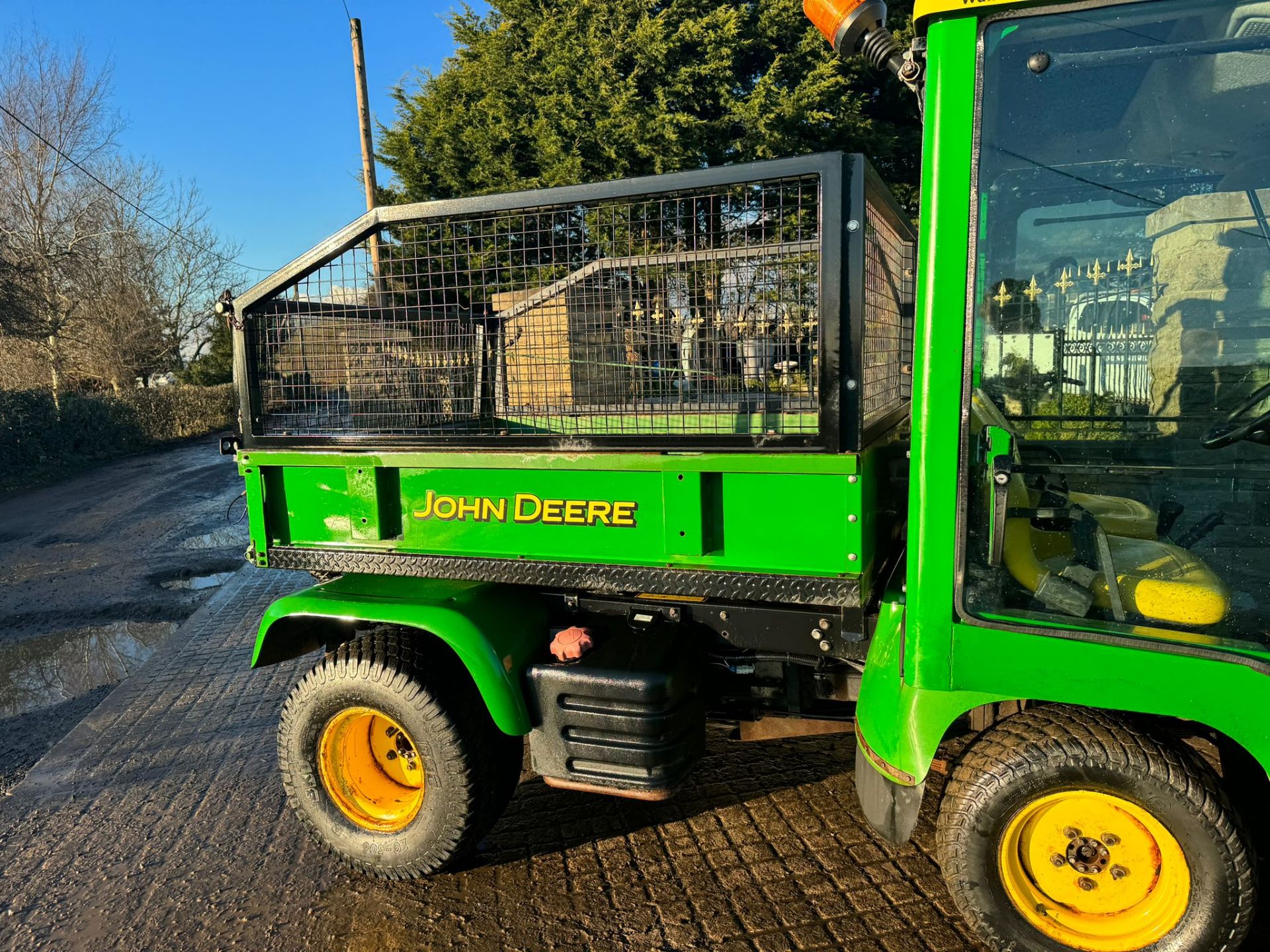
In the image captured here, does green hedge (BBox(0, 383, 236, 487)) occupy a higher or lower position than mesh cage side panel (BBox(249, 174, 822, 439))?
lower

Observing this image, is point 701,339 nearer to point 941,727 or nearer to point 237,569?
point 941,727

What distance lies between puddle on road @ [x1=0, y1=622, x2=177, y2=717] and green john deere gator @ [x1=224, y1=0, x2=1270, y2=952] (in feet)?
9.87

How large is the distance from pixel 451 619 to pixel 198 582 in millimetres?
5867

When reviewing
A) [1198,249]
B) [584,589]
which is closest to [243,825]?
[584,589]

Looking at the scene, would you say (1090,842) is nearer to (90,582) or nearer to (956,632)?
(956,632)

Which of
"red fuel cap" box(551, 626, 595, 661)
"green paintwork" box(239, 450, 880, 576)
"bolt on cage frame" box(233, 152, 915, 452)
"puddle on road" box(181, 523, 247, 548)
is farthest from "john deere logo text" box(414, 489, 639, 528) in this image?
"puddle on road" box(181, 523, 247, 548)

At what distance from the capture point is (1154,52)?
1.81 metres

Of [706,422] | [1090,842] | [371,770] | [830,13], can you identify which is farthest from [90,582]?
[1090,842]

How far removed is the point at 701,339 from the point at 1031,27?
124cm

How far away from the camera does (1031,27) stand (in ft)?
6.03

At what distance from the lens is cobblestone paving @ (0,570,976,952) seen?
2.60 m

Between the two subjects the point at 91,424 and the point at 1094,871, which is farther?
the point at 91,424

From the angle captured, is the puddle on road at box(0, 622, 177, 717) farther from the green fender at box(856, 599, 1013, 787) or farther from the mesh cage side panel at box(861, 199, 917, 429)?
the mesh cage side panel at box(861, 199, 917, 429)

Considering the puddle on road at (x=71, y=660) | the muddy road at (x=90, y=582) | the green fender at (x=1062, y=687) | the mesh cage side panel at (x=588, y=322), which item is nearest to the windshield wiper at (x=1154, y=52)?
the mesh cage side panel at (x=588, y=322)
